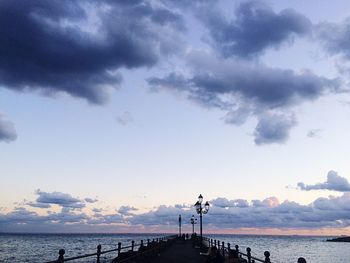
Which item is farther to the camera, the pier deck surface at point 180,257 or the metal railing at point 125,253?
the pier deck surface at point 180,257

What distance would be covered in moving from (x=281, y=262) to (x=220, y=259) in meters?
59.5

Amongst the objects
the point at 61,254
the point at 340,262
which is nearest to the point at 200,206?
the point at 61,254

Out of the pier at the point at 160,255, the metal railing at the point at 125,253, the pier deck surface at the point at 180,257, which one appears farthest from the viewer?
the pier deck surface at the point at 180,257

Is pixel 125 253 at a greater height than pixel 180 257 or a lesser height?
greater

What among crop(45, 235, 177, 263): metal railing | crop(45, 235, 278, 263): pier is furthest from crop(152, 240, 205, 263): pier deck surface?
crop(45, 235, 177, 263): metal railing

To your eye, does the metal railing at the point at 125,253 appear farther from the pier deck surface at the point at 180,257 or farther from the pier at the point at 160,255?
the pier deck surface at the point at 180,257

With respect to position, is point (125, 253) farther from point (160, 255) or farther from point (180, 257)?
point (160, 255)

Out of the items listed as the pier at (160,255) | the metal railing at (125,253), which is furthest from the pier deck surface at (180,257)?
the metal railing at (125,253)

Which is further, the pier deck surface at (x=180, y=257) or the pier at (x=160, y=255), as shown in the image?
the pier deck surface at (x=180, y=257)

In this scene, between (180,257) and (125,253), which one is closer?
(125,253)

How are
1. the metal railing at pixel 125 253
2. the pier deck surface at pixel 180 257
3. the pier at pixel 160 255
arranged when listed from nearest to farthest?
the metal railing at pixel 125 253 → the pier at pixel 160 255 → the pier deck surface at pixel 180 257

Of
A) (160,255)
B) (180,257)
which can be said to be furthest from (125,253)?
(160,255)

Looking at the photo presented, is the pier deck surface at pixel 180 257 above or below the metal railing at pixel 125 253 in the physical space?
below

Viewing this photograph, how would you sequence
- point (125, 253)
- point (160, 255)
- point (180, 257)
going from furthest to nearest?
point (160, 255)
point (180, 257)
point (125, 253)
